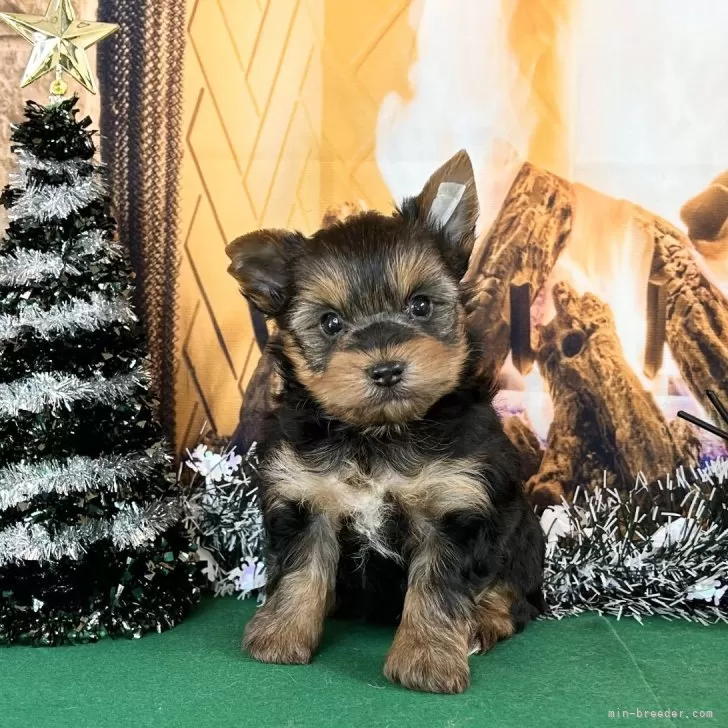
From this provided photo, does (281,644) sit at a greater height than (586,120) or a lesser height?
lesser

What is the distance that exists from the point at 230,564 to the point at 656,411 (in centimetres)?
197

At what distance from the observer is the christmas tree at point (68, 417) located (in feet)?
8.77

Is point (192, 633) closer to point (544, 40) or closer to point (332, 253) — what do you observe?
point (332, 253)

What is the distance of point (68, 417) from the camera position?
2.70 metres

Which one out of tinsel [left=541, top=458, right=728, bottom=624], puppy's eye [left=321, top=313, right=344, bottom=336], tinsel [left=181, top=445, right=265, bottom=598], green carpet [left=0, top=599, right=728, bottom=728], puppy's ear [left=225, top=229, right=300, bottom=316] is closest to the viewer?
green carpet [left=0, top=599, right=728, bottom=728]

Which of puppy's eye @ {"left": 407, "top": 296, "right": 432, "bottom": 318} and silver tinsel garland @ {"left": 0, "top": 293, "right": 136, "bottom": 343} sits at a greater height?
puppy's eye @ {"left": 407, "top": 296, "right": 432, "bottom": 318}

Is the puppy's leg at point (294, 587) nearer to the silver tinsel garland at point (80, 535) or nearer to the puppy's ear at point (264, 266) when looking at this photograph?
the silver tinsel garland at point (80, 535)

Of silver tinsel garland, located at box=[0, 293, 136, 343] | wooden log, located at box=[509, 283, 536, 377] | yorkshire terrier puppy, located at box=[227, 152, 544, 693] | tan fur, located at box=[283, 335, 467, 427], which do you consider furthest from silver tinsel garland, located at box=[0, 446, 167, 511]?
wooden log, located at box=[509, 283, 536, 377]


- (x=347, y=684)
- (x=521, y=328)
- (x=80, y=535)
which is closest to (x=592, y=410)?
(x=521, y=328)

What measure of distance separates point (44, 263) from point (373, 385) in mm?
1248

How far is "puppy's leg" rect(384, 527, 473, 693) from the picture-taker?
229 cm

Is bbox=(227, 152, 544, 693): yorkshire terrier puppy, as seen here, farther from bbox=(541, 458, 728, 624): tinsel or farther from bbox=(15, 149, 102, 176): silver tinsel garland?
bbox=(15, 149, 102, 176): silver tinsel garland

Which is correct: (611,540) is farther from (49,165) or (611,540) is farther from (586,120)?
(49,165)

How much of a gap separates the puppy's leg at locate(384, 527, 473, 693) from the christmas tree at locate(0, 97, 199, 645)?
0.95 metres
